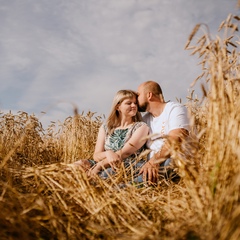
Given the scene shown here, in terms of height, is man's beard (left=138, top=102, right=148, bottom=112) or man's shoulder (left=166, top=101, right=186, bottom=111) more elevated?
man's beard (left=138, top=102, right=148, bottom=112)

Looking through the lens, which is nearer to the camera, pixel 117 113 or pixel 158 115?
pixel 158 115

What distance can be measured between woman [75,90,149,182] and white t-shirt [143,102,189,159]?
138 mm

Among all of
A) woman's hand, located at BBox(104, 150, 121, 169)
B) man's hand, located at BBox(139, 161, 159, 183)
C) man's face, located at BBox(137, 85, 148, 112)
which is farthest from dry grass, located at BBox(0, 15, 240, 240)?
man's face, located at BBox(137, 85, 148, 112)

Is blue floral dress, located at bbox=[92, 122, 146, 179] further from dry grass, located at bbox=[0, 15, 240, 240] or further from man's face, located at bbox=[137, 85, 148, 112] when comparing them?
dry grass, located at bbox=[0, 15, 240, 240]

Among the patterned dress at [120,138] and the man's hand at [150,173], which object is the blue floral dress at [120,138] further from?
the man's hand at [150,173]

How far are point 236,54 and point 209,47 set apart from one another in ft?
1.53

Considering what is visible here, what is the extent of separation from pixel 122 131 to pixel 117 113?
1.05 ft

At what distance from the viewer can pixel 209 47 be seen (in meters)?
1.78

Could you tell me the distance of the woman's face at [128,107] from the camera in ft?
12.2

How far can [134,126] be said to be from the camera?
370 centimetres

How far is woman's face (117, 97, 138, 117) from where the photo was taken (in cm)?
371

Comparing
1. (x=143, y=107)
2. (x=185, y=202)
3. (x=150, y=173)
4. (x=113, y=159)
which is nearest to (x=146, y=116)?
(x=143, y=107)

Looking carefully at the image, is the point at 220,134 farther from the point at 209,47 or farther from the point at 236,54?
the point at 236,54

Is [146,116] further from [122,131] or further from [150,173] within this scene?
[150,173]
